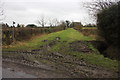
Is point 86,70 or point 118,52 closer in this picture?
point 86,70

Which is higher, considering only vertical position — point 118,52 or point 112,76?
point 118,52

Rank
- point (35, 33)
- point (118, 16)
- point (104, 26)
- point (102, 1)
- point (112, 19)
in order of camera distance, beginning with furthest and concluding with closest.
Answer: point (35, 33) < point (102, 1) < point (104, 26) < point (112, 19) < point (118, 16)

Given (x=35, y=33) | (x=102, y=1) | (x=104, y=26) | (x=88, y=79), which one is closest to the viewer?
(x=88, y=79)

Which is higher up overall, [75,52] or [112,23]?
[112,23]

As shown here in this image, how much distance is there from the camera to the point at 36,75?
6.69 meters

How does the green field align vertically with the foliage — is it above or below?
Result: below

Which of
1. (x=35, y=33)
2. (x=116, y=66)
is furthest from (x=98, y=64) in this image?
(x=35, y=33)

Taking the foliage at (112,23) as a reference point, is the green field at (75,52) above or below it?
below

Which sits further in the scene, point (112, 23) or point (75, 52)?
point (75, 52)

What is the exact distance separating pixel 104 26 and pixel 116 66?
2520mm

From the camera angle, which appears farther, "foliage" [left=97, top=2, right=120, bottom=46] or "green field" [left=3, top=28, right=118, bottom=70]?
"green field" [left=3, top=28, right=118, bottom=70]

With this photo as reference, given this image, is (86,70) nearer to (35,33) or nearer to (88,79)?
(88,79)

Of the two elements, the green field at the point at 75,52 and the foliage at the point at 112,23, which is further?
the green field at the point at 75,52

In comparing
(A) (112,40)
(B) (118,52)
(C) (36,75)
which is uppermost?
(A) (112,40)
